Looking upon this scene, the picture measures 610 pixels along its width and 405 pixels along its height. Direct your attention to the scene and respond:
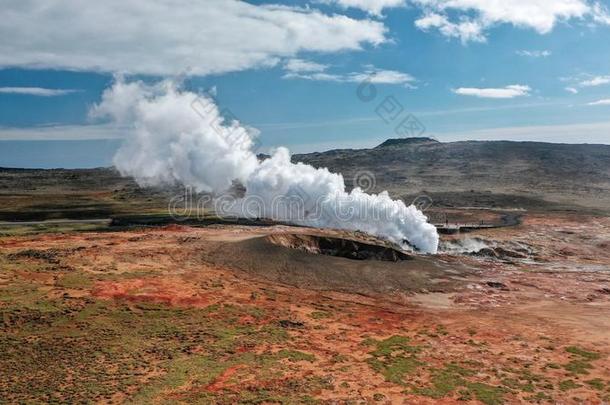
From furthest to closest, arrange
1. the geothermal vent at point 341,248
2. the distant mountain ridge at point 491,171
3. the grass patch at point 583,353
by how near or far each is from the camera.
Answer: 1. the distant mountain ridge at point 491,171
2. the geothermal vent at point 341,248
3. the grass patch at point 583,353

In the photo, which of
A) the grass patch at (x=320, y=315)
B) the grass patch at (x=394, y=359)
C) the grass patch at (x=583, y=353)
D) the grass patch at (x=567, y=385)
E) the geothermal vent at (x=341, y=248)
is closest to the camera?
the grass patch at (x=567, y=385)

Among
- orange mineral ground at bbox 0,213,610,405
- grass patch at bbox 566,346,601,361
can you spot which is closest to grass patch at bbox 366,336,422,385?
orange mineral ground at bbox 0,213,610,405

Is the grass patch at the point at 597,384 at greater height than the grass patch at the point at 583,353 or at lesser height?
lesser

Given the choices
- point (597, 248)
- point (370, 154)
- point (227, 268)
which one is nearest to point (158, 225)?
point (227, 268)

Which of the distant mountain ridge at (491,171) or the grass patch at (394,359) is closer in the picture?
the grass patch at (394,359)

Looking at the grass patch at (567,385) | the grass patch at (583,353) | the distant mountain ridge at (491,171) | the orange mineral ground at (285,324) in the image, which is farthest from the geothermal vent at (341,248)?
the distant mountain ridge at (491,171)

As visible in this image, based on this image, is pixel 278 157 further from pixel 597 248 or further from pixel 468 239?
pixel 597 248

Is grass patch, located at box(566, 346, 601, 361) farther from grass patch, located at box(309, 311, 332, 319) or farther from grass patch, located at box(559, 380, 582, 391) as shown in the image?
grass patch, located at box(309, 311, 332, 319)

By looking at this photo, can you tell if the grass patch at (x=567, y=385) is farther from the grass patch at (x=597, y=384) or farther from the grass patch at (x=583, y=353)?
the grass patch at (x=583, y=353)
